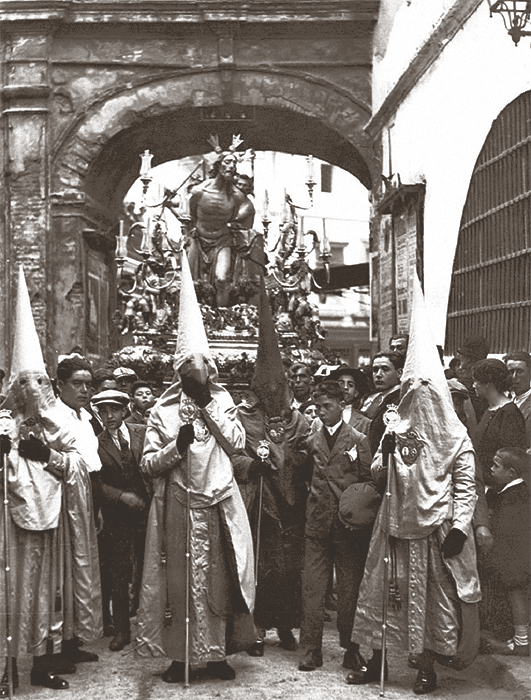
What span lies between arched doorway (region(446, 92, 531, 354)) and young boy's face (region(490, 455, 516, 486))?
8.26 ft

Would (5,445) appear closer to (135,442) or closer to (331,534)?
(135,442)

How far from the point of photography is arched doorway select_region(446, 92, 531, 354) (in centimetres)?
875

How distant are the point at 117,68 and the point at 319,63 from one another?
2.97m

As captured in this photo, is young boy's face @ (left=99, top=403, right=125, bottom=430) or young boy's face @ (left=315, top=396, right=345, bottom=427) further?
young boy's face @ (left=99, top=403, right=125, bottom=430)

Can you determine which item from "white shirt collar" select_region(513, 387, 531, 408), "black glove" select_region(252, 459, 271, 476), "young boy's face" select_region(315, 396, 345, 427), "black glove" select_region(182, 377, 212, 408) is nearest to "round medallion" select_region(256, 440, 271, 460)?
"black glove" select_region(252, 459, 271, 476)

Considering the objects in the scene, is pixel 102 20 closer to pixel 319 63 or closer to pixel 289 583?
pixel 319 63

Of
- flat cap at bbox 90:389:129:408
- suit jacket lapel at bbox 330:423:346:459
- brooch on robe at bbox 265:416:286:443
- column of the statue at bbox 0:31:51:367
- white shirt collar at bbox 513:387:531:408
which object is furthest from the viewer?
column of the statue at bbox 0:31:51:367

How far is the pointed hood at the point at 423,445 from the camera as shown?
5.44 meters

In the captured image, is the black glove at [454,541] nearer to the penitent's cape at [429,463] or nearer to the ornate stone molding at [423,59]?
the penitent's cape at [429,463]

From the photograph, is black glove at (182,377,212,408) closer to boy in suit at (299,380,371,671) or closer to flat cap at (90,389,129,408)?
boy in suit at (299,380,371,671)

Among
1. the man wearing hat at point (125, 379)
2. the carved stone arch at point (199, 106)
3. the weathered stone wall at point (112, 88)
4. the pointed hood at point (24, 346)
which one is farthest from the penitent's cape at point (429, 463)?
the carved stone arch at point (199, 106)

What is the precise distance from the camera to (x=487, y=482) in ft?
21.1

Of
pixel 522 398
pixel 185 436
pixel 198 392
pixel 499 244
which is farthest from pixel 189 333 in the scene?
pixel 499 244

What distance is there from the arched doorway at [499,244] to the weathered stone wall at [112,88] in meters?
4.94
